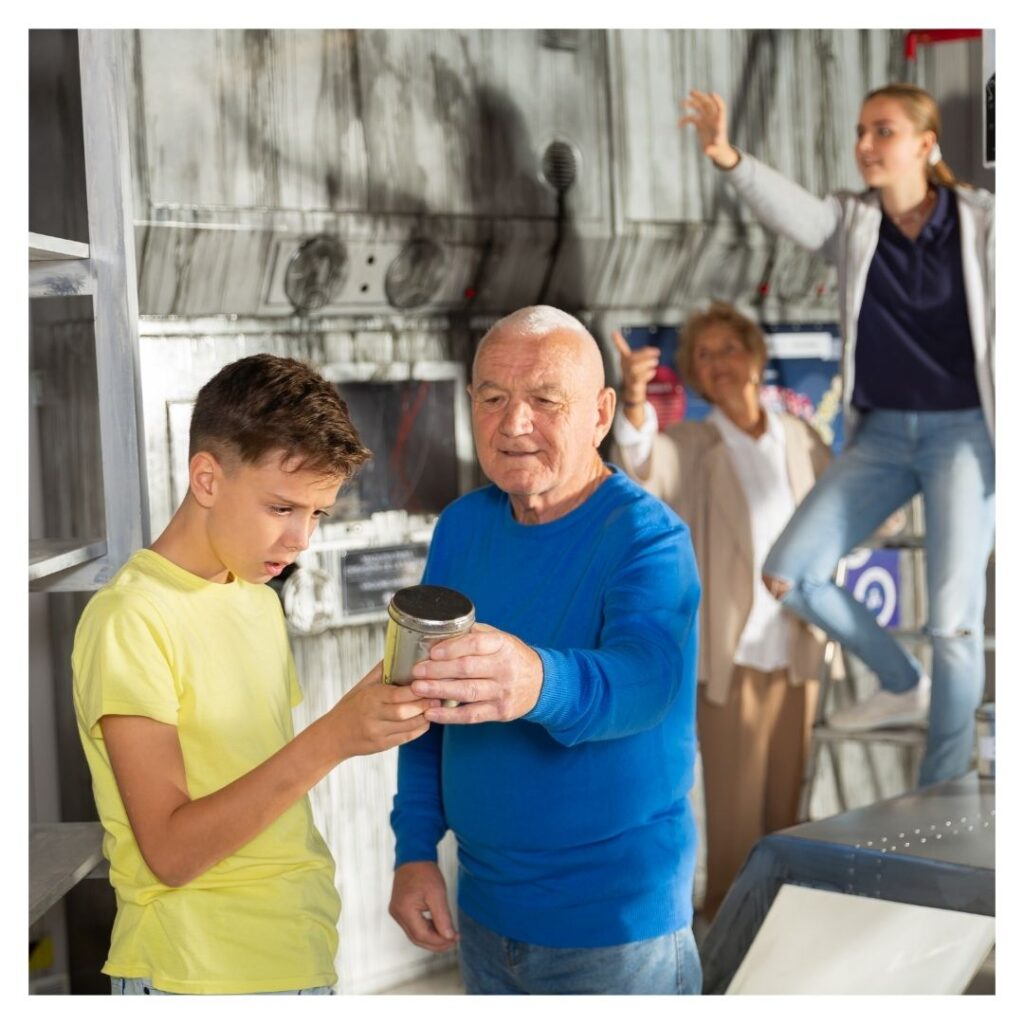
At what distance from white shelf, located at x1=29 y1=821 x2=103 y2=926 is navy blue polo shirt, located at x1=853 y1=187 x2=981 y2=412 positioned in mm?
1813

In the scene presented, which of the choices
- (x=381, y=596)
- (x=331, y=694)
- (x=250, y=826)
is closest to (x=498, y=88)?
(x=381, y=596)

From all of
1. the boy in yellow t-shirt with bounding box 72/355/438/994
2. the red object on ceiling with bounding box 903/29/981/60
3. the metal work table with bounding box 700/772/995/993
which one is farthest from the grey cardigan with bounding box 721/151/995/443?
the boy in yellow t-shirt with bounding box 72/355/438/994

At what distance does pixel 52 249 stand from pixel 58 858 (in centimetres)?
94

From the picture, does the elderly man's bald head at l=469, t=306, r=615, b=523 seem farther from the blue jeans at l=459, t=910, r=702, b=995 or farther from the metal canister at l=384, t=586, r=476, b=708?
the blue jeans at l=459, t=910, r=702, b=995

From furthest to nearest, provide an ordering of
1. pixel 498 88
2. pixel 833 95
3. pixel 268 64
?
pixel 833 95
pixel 498 88
pixel 268 64

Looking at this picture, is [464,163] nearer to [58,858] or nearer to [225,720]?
[225,720]

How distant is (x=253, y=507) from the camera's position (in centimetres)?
193

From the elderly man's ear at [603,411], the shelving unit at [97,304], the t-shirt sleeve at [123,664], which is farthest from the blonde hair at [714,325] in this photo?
the t-shirt sleeve at [123,664]

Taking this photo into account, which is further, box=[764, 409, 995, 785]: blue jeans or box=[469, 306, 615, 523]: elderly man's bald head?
box=[764, 409, 995, 785]: blue jeans

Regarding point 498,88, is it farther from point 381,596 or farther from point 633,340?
point 381,596

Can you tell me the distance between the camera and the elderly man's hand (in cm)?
171

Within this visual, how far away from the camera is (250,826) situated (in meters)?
1.84

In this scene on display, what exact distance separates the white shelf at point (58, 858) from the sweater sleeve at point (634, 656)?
0.76m
